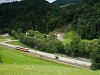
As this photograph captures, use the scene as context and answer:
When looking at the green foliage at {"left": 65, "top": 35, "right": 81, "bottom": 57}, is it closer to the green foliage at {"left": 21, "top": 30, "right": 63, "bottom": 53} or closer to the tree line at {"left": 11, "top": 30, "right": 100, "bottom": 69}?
the tree line at {"left": 11, "top": 30, "right": 100, "bottom": 69}

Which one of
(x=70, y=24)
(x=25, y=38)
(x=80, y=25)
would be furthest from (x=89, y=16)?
(x=25, y=38)

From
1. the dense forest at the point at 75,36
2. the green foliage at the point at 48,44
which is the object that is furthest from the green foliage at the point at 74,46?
the green foliage at the point at 48,44

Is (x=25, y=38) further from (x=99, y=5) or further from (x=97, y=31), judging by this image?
(x=99, y=5)

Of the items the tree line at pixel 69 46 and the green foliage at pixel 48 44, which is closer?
the tree line at pixel 69 46

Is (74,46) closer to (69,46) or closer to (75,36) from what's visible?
(69,46)

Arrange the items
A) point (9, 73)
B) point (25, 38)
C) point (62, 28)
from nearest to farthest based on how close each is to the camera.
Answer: point (9, 73) → point (25, 38) → point (62, 28)

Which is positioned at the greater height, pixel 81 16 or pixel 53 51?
pixel 81 16

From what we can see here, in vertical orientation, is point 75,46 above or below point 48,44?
above

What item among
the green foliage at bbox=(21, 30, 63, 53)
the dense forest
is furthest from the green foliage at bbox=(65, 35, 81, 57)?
the green foliage at bbox=(21, 30, 63, 53)

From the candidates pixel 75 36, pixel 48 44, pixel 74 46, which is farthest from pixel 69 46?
pixel 48 44

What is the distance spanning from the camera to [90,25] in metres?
128

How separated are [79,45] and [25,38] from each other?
42143 mm

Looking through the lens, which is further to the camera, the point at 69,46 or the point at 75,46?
the point at 69,46

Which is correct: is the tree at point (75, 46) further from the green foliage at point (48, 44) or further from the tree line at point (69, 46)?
the green foliage at point (48, 44)
